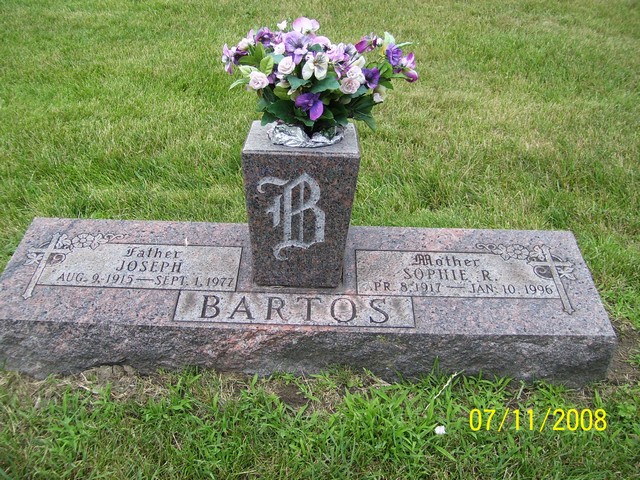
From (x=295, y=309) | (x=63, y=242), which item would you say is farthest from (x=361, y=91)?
(x=63, y=242)

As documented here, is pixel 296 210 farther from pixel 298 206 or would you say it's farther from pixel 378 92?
pixel 378 92

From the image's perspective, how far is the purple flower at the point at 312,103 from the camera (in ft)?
6.67

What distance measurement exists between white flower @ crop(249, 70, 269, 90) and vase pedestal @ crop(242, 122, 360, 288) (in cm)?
25

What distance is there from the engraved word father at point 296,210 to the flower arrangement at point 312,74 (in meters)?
0.22

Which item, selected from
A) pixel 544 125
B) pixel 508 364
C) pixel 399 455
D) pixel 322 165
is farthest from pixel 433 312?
pixel 544 125

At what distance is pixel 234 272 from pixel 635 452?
1744 mm

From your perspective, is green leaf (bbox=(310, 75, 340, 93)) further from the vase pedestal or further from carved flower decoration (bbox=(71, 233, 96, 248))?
carved flower decoration (bbox=(71, 233, 96, 248))

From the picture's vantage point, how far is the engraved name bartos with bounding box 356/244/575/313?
8.24 ft

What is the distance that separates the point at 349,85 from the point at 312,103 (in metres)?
0.15

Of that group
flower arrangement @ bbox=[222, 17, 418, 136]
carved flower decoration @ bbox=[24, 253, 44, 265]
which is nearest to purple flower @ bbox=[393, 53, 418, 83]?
flower arrangement @ bbox=[222, 17, 418, 136]

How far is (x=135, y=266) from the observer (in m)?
2.59

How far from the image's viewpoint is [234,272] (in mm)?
2570

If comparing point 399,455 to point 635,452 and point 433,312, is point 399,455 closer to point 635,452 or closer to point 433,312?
point 433,312

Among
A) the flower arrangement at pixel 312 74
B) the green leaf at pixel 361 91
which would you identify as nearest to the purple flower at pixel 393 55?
the flower arrangement at pixel 312 74
